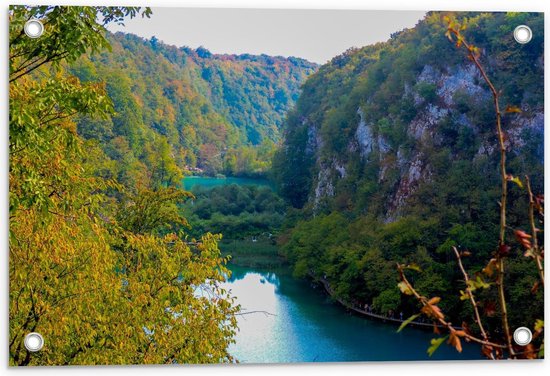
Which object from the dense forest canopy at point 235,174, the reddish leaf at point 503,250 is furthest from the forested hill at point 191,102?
the reddish leaf at point 503,250

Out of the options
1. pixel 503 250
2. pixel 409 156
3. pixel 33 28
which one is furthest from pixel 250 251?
pixel 503 250

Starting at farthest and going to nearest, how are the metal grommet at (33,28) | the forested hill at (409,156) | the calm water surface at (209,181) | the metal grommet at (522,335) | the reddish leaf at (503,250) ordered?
1. the calm water surface at (209,181)
2. the forested hill at (409,156)
3. the metal grommet at (522,335)
4. the metal grommet at (33,28)
5. the reddish leaf at (503,250)

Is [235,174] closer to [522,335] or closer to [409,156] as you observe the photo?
[409,156]

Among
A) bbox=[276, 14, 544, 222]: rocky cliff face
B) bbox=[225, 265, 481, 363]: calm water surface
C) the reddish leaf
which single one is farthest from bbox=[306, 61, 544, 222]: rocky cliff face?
the reddish leaf

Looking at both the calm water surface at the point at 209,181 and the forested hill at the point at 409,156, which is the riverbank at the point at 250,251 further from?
the calm water surface at the point at 209,181

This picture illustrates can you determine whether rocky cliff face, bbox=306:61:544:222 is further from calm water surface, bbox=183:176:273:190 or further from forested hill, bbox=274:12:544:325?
calm water surface, bbox=183:176:273:190

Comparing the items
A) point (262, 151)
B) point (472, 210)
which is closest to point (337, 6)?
point (262, 151)
